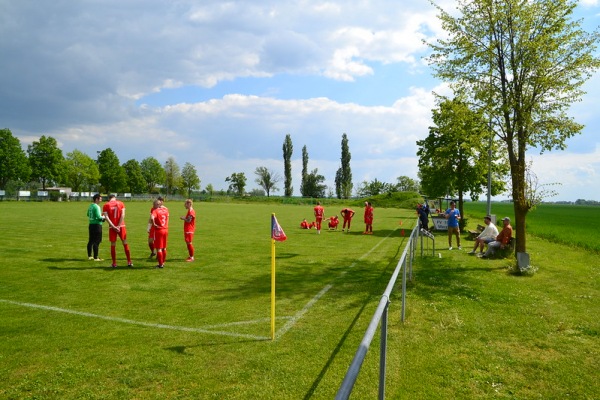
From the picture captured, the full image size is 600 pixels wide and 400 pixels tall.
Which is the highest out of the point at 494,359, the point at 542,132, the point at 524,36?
the point at 524,36

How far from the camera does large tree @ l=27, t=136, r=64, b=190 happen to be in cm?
7506

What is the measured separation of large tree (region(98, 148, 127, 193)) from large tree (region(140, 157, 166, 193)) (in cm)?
2015

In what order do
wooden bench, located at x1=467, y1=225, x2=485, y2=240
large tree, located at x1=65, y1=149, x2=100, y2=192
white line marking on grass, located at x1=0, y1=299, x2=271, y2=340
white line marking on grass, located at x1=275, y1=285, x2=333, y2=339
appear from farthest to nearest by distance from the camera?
1. large tree, located at x1=65, y1=149, x2=100, y2=192
2. wooden bench, located at x1=467, y1=225, x2=485, y2=240
3. white line marking on grass, located at x1=275, y1=285, x2=333, y2=339
4. white line marking on grass, located at x1=0, y1=299, x2=271, y2=340

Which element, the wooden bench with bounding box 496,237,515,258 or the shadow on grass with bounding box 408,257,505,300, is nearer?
the shadow on grass with bounding box 408,257,505,300

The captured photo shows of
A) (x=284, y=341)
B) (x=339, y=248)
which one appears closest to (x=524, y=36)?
(x=339, y=248)

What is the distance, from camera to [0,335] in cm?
592

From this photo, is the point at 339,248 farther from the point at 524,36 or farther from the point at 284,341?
→ the point at 284,341

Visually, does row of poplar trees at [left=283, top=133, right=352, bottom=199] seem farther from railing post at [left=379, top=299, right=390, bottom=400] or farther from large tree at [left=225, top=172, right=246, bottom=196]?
railing post at [left=379, top=299, right=390, bottom=400]

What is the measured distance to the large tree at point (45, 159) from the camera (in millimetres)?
75062

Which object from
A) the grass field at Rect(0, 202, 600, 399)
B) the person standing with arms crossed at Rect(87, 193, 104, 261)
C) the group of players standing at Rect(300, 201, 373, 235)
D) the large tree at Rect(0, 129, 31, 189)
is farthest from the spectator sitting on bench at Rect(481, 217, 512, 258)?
the large tree at Rect(0, 129, 31, 189)

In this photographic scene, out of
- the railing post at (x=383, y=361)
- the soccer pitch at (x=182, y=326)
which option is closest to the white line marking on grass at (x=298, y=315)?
the soccer pitch at (x=182, y=326)

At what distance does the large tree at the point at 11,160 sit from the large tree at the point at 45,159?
3893 millimetres

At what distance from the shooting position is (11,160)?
68312 millimetres

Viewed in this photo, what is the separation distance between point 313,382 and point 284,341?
1.30m
